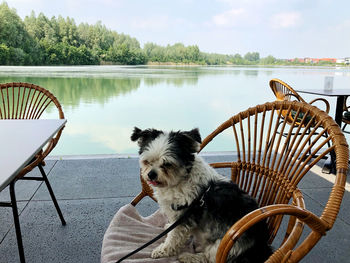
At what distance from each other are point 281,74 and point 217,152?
27.0 feet

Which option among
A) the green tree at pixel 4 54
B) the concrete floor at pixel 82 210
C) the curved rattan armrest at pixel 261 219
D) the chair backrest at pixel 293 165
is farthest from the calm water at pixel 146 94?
the curved rattan armrest at pixel 261 219

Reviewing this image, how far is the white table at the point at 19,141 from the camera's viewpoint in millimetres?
1117

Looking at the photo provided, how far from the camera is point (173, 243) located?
1320mm

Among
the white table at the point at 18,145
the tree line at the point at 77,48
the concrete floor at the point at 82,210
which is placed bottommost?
the concrete floor at the point at 82,210

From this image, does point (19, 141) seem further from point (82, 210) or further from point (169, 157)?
point (82, 210)

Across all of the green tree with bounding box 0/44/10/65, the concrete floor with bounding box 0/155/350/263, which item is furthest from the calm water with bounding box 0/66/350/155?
the concrete floor with bounding box 0/155/350/263

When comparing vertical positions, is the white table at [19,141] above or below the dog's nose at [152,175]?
above

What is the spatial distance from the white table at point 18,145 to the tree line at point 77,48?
6.22 m

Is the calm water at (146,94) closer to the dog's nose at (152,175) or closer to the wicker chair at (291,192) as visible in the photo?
the wicker chair at (291,192)

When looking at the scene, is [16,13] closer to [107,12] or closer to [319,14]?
[107,12]

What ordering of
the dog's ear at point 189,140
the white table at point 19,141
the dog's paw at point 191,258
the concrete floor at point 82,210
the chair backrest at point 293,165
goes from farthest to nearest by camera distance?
the concrete floor at point 82,210 → the dog's ear at point 189,140 → the dog's paw at point 191,258 → the white table at point 19,141 → the chair backrest at point 293,165

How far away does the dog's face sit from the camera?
1.32 meters

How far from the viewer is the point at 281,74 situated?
11.0m

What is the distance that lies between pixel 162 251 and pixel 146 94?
8801 millimetres
